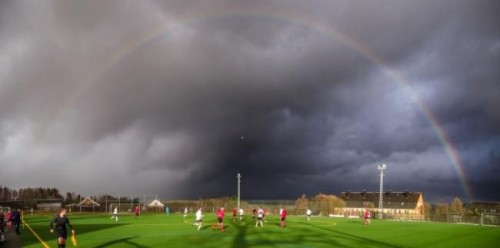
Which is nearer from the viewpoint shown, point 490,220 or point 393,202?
point 490,220

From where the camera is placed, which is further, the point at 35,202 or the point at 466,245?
the point at 35,202

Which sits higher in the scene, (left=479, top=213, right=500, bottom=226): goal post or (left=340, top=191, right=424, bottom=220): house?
(left=479, top=213, right=500, bottom=226): goal post

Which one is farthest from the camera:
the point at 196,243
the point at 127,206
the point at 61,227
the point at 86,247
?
the point at 127,206

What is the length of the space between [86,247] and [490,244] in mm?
30239

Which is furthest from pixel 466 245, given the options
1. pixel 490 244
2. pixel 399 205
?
pixel 399 205

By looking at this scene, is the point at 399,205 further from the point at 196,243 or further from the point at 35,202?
the point at 196,243

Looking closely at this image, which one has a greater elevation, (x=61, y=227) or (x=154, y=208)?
(x=61, y=227)

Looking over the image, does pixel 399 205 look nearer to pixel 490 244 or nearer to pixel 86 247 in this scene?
pixel 490 244

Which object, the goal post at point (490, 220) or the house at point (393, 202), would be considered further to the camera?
the house at point (393, 202)

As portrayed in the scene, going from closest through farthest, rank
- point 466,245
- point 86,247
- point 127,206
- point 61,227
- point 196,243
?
point 61,227 → point 86,247 → point 196,243 → point 466,245 → point 127,206

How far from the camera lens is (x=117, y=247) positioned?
3031cm

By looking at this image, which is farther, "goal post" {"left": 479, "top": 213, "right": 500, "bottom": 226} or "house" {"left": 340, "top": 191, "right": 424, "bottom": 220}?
"house" {"left": 340, "top": 191, "right": 424, "bottom": 220}

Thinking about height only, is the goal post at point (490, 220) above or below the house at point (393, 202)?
above

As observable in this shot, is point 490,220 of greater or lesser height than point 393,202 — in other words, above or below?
above
